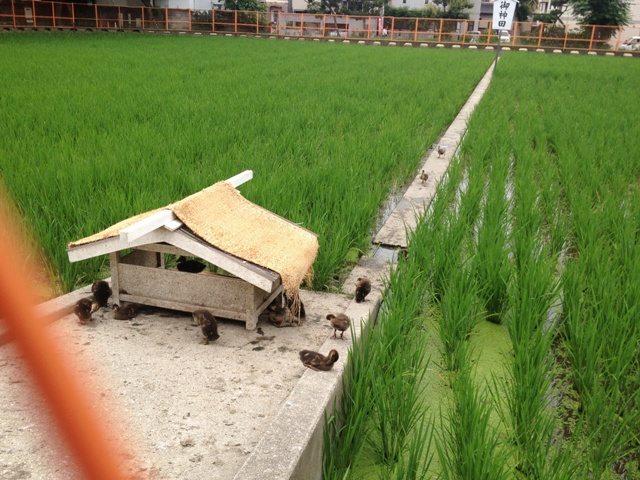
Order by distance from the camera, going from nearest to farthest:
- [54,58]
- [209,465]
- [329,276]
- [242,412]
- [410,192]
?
[209,465] → [242,412] → [329,276] → [410,192] → [54,58]

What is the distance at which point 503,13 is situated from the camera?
47.8 ft

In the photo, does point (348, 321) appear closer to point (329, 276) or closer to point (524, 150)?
point (329, 276)

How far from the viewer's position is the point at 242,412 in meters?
1.82

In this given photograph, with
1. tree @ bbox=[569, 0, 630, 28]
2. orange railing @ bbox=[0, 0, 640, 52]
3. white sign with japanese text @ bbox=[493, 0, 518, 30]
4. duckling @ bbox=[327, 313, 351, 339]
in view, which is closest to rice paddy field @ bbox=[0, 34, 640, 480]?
duckling @ bbox=[327, 313, 351, 339]

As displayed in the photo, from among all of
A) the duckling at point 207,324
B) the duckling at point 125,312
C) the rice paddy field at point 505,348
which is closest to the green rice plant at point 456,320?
the rice paddy field at point 505,348

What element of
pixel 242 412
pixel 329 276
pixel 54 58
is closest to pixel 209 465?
pixel 242 412

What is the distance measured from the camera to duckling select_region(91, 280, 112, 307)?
2.43m

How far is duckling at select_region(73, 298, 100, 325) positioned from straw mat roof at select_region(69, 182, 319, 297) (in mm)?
232

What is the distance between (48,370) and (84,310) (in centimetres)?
185

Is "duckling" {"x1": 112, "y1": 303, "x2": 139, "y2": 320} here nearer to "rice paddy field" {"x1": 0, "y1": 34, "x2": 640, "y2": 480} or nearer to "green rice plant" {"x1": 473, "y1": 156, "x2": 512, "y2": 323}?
"rice paddy field" {"x1": 0, "y1": 34, "x2": 640, "y2": 480}

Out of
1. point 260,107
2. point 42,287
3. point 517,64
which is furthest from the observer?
point 517,64

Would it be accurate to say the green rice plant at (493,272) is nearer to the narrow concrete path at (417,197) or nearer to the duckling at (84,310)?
the narrow concrete path at (417,197)

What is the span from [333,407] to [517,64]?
18103mm

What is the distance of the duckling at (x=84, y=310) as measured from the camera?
2.28 meters
